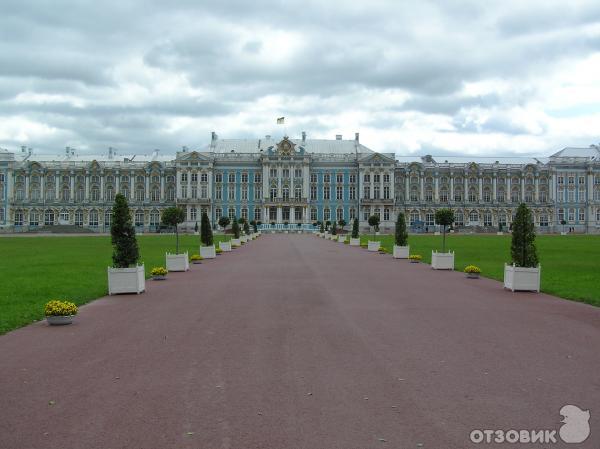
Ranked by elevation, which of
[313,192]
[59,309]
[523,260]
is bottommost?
[59,309]

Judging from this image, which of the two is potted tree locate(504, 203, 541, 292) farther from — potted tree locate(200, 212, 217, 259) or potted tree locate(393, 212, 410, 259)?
potted tree locate(200, 212, 217, 259)

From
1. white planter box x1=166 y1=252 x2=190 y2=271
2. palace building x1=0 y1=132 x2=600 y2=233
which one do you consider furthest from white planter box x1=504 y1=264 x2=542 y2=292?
palace building x1=0 y1=132 x2=600 y2=233

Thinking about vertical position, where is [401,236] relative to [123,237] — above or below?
below


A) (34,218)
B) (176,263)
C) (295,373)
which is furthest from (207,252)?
(34,218)

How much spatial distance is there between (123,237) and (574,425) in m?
13.6

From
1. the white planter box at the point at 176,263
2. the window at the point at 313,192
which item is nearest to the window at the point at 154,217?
the window at the point at 313,192

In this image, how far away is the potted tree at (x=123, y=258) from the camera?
1738 centimetres

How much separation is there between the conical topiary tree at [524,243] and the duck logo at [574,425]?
39.6 feet

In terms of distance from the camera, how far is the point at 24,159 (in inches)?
4429

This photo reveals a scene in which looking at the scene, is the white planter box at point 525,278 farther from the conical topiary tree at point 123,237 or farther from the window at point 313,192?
the window at point 313,192

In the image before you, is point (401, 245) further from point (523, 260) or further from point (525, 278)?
point (525, 278)

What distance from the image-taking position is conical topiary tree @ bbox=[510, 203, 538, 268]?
18375 millimetres

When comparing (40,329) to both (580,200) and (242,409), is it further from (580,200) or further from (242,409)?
(580,200)

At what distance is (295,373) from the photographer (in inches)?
332
